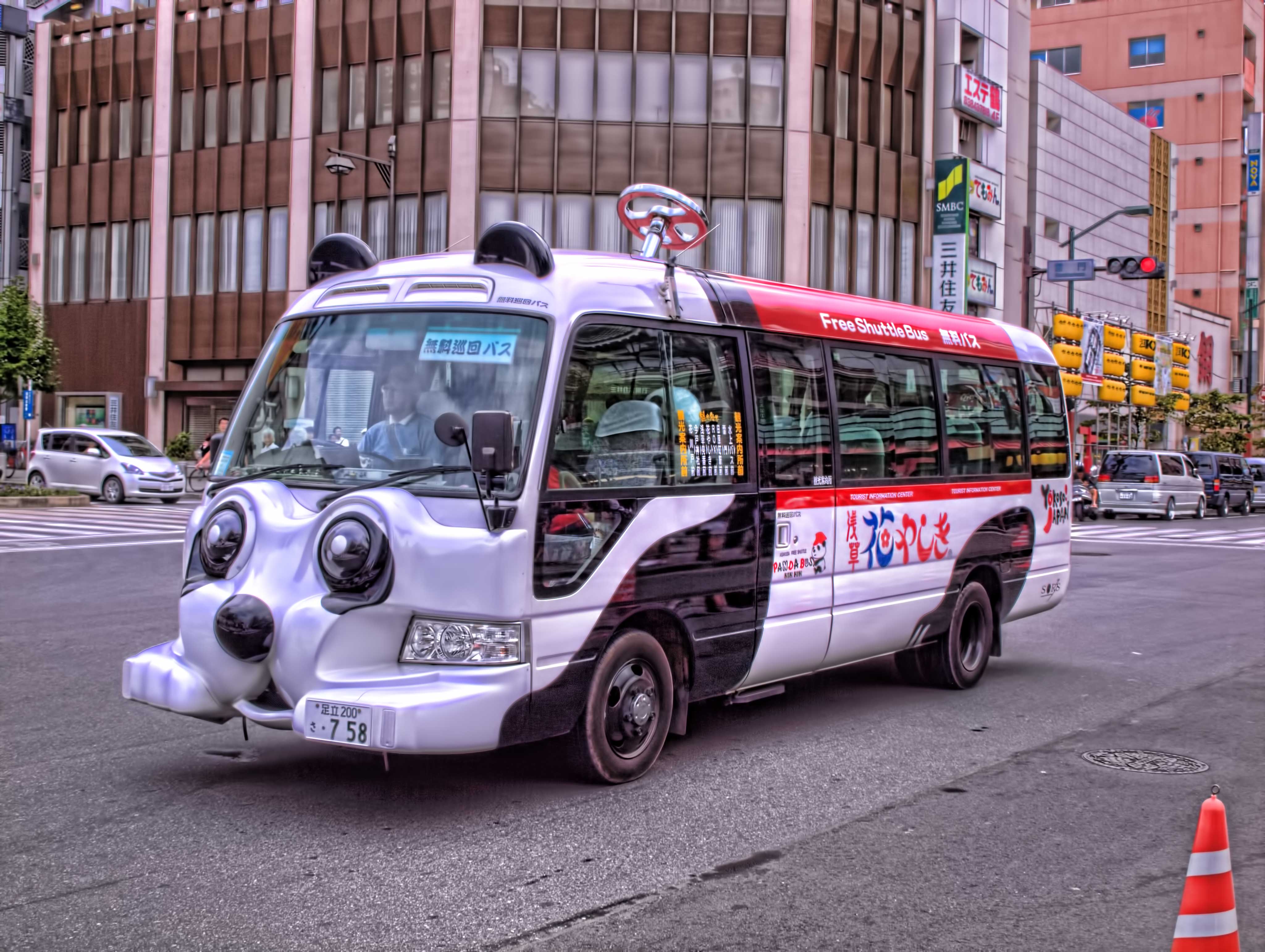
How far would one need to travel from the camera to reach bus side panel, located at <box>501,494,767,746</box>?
5.84 m

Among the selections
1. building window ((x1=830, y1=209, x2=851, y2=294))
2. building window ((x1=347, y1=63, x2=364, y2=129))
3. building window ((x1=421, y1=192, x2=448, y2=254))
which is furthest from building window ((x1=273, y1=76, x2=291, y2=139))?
building window ((x1=830, y1=209, x2=851, y2=294))

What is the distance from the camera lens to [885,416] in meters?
8.53

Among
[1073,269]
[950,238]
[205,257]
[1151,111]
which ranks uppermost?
[1151,111]

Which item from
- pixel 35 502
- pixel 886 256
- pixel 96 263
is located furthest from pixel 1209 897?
pixel 96 263

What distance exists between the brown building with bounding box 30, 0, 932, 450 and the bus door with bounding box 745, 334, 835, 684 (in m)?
30.2

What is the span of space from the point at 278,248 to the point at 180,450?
7.17 m

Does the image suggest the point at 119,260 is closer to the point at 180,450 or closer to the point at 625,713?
the point at 180,450

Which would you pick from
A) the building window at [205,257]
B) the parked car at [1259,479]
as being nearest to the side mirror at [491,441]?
the building window at [205,257]

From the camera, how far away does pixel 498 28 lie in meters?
39.2

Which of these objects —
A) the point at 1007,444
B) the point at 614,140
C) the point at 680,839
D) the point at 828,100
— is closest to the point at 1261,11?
the point at 828,100

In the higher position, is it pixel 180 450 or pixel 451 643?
pixel 180 450

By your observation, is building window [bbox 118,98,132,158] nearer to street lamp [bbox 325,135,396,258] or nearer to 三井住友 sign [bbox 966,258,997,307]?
street lamp [bbox 325,135,396,258]

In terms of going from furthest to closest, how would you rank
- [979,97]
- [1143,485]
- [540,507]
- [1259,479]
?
[1259,479] → [979,97] → [1143,485] → [540,507]

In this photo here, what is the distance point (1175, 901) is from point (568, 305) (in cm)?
355
